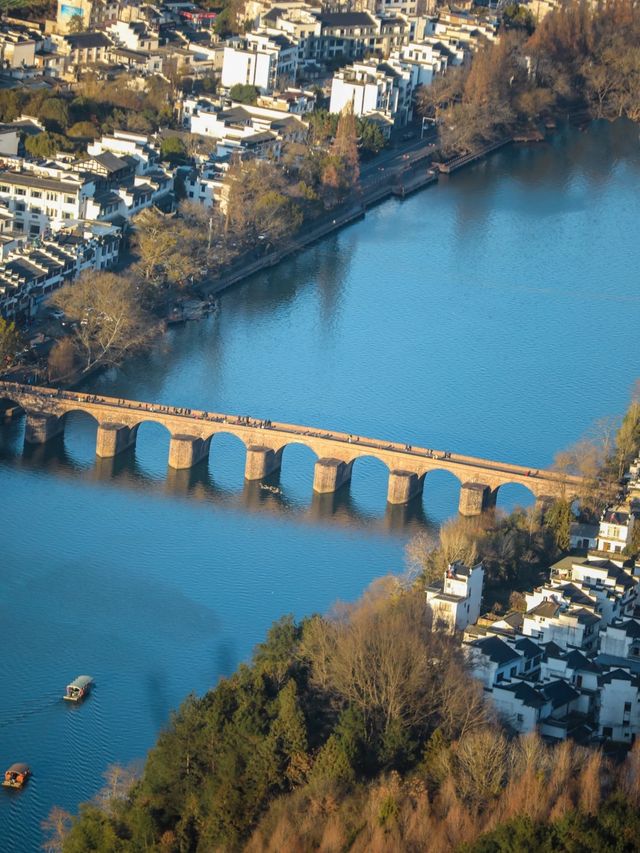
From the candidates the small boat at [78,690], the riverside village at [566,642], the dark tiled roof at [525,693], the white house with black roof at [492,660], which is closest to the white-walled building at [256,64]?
the riverside village at [566,642]

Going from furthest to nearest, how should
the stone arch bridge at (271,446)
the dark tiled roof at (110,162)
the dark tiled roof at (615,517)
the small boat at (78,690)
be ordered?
1. the dark tiled roof at (110,162)
2. the stone arch bridge at (271,446)
3. the dark tiled roof at (615,517)
4. the small boat at (78,690)

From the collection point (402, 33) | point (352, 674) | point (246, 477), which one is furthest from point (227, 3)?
point (352, 674)

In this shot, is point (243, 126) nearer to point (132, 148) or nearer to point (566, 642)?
point (132, 148)

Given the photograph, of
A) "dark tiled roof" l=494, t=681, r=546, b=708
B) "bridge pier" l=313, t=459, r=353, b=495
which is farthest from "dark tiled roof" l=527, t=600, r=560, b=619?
"bridge pier" l=313, t=459, r=353, b=495

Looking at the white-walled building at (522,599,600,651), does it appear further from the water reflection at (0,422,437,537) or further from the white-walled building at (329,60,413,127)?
the white-walled building at (329,60,413,127)

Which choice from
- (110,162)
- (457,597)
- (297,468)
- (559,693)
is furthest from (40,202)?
(559,693)

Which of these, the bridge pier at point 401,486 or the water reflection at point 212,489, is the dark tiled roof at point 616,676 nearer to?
the water reflection at point 212,489

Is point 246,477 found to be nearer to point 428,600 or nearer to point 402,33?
point 428,600
